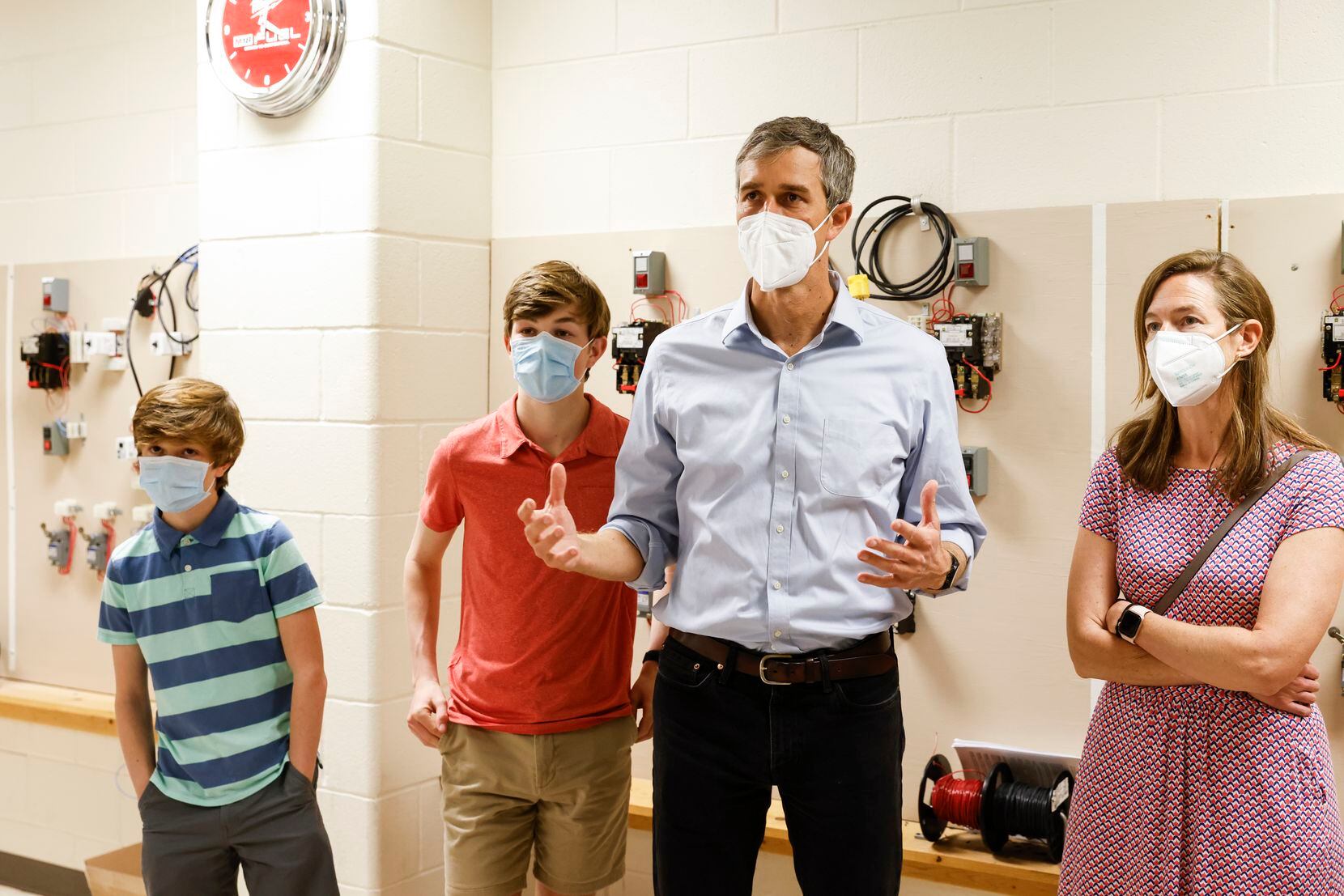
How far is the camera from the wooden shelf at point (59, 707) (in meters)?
3.99

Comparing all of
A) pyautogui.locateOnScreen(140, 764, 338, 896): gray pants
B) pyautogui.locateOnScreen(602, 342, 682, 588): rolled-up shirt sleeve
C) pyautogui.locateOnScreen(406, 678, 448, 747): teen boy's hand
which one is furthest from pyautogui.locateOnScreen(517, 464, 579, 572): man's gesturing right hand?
pyautogui.locateOnScreen(140, 764, 338, 896): gray pants

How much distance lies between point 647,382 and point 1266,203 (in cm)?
154

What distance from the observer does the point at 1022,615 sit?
9.66 ft

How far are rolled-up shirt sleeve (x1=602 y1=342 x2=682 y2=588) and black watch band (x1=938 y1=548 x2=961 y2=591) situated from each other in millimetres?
476

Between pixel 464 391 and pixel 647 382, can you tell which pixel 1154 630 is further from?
pixel 464 391

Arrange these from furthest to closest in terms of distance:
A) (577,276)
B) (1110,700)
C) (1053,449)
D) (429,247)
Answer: (429,247)
(1053,449)
(577,276)
(1110,700)

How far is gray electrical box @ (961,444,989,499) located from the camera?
2932 mm

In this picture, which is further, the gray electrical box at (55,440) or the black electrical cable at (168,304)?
the gray electrical box at (55,440)

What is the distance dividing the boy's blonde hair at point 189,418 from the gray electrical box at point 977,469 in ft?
5.58

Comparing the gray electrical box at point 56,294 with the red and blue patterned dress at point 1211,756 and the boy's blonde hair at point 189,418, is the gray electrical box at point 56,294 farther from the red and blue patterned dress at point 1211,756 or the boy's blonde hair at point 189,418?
the red and blue patterned dress at point 1211,756

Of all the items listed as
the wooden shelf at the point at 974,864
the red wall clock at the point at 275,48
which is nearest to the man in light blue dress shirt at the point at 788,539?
the wooden shelf at the point at 974,864

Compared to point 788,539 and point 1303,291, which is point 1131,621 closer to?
point 788,539

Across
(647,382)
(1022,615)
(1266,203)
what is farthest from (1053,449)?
(647,382)

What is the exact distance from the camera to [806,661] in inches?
73.2
